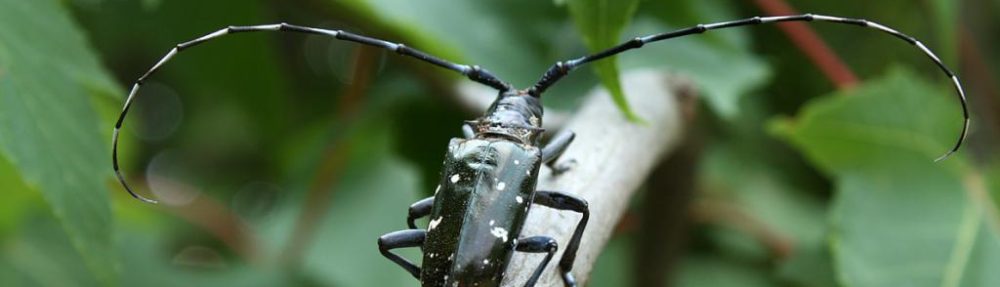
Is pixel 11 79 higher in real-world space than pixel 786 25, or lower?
A: lower

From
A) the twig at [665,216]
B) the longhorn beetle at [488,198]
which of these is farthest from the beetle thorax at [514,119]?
the twig at [665,216]

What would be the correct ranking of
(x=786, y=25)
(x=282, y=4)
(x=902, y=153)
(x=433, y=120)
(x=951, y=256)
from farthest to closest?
(x=282, y=4) → (x=433, y=120) → (x=786, y=25) → (x=902, y=153) → (x=951, y=256)

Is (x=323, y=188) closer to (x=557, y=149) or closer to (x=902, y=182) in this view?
(x=557, y=149)

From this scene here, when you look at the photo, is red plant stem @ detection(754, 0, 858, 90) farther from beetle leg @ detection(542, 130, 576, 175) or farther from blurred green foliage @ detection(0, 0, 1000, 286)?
beetle leg @ detection(542, 130, 576, 175)

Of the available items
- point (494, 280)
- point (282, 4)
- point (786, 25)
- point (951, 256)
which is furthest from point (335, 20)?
point (951, 256)

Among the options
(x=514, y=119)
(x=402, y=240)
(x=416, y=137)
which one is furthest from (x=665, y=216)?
(x=402, y=240)

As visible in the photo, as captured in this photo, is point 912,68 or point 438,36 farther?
point 912,68

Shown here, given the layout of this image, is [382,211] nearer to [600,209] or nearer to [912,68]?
[600,209]
